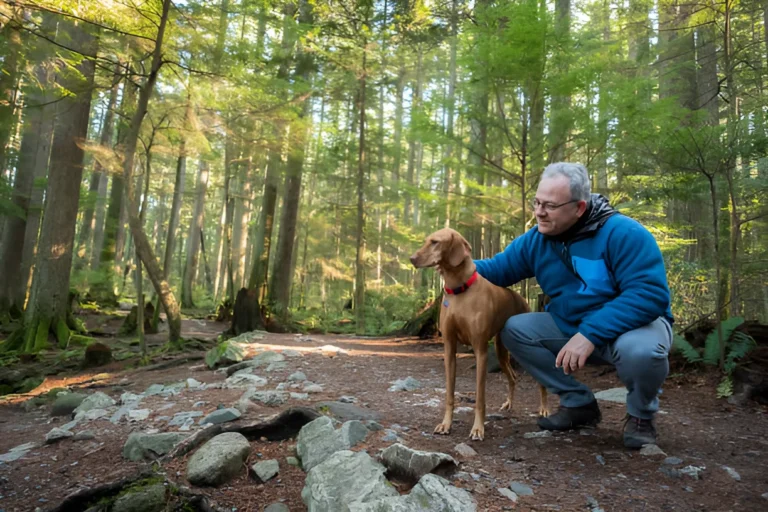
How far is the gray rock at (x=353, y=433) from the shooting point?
9.47ft

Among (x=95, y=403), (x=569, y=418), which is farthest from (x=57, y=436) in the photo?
(x=569, y=418)

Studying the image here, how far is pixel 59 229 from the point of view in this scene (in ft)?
29.8

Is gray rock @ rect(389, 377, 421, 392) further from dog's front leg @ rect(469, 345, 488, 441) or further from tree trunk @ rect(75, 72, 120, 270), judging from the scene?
tree trunk @ rect(75, 72, 120, 270)

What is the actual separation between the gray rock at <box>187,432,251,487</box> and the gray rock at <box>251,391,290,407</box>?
42.5 inches

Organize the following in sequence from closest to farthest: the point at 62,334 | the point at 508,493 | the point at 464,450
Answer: the point at 508,493 < the point at 464,450 < the point at 62,334

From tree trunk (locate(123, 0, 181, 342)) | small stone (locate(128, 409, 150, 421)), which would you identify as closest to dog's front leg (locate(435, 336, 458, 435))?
small stone (locate(128, 409, 150, 421))

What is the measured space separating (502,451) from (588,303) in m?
1.08

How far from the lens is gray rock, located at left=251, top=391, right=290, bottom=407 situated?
4.11m

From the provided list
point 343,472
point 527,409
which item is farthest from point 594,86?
point 343,472

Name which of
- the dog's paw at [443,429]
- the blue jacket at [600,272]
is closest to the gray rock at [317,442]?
the dog's paw at [443,429]

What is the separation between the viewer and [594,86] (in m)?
6.67

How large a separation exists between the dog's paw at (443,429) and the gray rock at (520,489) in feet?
2.66

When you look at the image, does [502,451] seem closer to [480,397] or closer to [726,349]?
[480,397]

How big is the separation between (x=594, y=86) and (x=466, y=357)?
14.7ft
